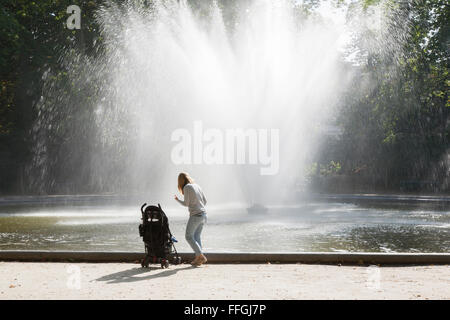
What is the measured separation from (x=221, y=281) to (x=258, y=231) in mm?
6722

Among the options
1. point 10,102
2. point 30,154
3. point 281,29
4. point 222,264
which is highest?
point 281,29

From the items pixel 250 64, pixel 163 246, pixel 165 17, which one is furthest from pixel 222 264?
pixel 165 17

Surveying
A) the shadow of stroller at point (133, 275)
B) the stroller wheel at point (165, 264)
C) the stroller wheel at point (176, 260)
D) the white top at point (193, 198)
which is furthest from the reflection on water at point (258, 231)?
the shadow of stroller at point (133, 275)

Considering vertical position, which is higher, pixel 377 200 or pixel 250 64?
pixel 250 64

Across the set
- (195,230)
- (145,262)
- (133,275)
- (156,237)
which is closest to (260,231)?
(195,230)

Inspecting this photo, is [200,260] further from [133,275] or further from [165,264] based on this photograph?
[133,275]

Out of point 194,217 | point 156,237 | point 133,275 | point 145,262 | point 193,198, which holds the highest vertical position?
point 193,198

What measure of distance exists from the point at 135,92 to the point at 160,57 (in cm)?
568

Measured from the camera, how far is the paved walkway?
6949 mm

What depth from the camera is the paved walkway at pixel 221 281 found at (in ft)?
22.8

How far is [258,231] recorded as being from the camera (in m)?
14.5

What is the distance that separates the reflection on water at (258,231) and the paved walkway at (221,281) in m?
2.39

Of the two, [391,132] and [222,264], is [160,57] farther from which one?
[222,264]

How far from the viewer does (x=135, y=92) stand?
3538 centimetres
